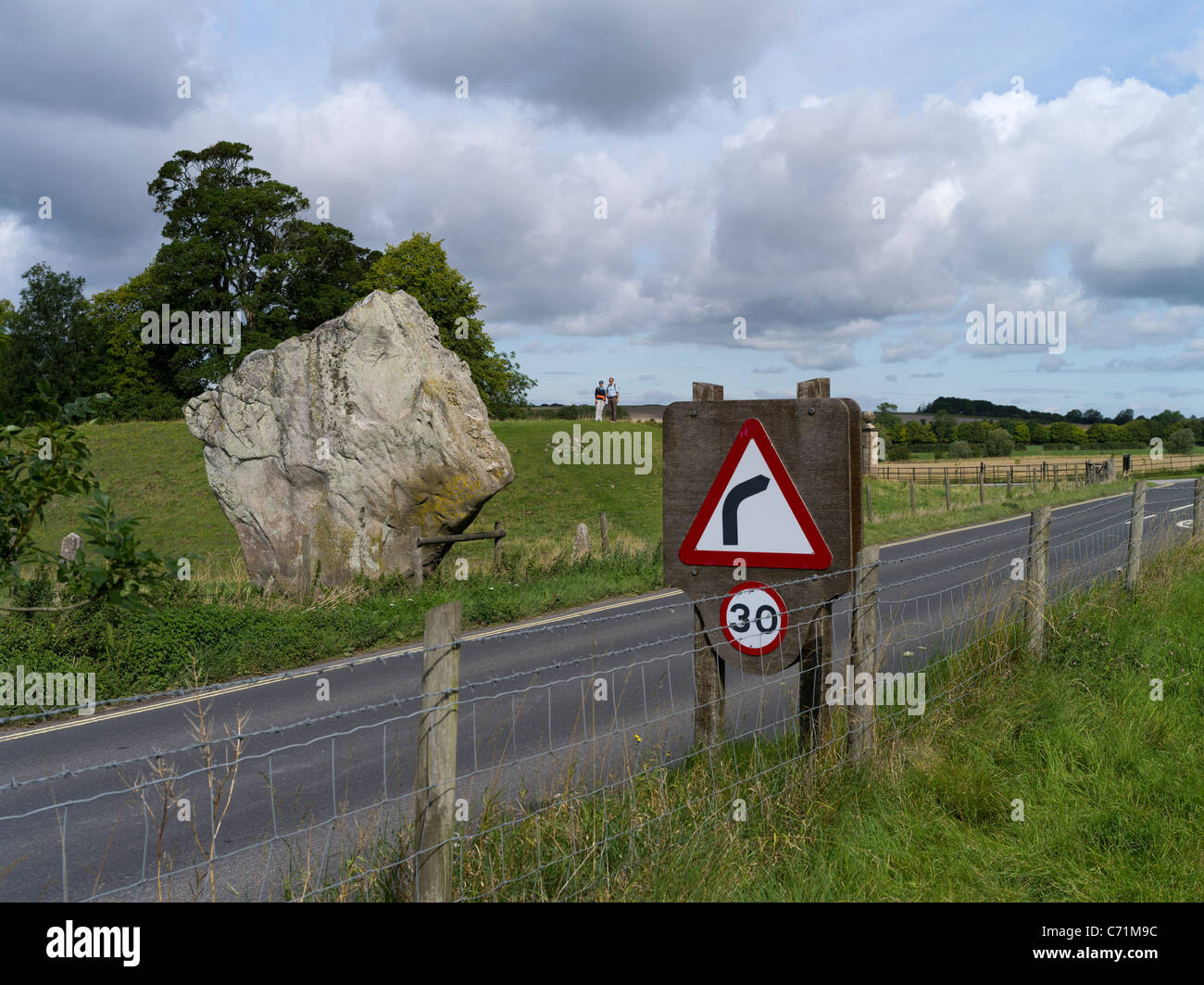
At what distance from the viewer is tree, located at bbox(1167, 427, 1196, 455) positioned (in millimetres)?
76938

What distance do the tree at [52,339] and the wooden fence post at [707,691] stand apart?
188 ft

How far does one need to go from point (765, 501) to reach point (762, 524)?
13cm

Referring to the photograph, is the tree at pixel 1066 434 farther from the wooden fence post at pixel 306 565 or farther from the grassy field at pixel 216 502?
the wooden fence post at pixel 306 565

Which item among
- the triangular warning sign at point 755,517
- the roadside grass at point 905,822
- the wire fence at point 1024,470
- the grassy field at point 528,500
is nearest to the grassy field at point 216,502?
the grassy field at point 528,500

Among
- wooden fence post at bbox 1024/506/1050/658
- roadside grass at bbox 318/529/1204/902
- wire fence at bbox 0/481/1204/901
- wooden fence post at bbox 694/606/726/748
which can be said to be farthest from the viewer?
wooden fence post at bbox 1024/506/1050/658

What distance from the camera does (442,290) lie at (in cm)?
4950

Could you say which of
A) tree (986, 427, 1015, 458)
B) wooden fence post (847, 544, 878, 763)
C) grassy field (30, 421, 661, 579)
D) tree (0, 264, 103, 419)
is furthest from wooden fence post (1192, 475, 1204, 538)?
tree (986, 427, 1015, 458)

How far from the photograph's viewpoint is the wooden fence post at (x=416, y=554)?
13930mm

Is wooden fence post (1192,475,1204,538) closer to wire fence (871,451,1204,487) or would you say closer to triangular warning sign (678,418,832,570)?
triangular warning sign (678,418,832,570)

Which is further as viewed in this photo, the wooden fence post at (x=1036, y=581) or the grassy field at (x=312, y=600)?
the grassy field at (x=312, y=600)

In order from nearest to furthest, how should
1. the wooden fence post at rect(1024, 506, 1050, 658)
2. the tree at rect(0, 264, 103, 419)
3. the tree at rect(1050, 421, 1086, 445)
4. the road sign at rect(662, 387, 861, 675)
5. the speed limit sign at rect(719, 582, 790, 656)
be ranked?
the road sign at rect(662, 387, 861, 675), the speed limit sign at rect(719, 582, 790, 656), the wooden fence post at rect(1024, 506, 1050, 658), the tree at rect(0, 264, 103, 419), the tree at rect(1050, 421, 1086, 445)

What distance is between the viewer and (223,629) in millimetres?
10648

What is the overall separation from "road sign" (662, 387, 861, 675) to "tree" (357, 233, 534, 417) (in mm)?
44664

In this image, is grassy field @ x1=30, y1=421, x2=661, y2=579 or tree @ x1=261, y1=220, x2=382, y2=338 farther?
tree @ x1=261, y1=220, x2=382, y2=338
